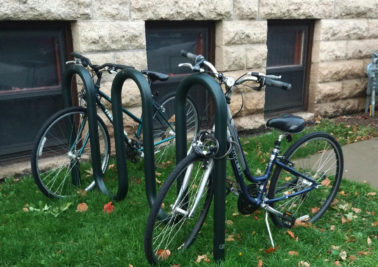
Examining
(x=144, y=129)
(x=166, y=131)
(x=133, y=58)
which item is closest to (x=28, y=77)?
(x=133, y=58)

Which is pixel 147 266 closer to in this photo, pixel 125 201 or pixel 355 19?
pixel 125 201

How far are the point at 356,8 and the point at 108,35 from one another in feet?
13.4

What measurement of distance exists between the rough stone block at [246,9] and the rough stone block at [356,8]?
1.60 m

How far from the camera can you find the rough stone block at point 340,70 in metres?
6.05

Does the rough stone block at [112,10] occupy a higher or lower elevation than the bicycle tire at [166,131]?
higher

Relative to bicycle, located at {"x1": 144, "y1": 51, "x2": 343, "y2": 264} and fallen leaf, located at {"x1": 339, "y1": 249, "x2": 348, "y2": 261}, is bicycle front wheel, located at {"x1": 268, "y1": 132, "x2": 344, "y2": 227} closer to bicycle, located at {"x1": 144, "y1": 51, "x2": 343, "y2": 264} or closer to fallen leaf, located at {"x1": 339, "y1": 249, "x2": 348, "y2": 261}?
bicycle, located at {"x1": 144, "y1": 51, "x2": 343, "y2": 264}

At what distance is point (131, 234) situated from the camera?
3.05 metres

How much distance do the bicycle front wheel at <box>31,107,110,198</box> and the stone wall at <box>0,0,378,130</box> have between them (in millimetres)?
779

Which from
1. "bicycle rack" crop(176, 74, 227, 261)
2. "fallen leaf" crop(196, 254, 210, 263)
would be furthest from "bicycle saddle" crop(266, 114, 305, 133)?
"fallen leaf" crop(196, 254, 210, 263)

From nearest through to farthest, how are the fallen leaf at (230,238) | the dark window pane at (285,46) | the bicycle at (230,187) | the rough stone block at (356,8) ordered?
1. the bicycle at (230,187)
2. the fallen leaf at (230,238)
3. the dark window pane at (285,46)
4. the rough stone block at (356,8)

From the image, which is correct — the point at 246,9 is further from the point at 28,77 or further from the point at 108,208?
the point at 108,208

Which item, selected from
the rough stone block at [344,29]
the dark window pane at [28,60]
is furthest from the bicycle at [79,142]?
the rough stone block at [344,29]

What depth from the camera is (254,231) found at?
3.14 metres

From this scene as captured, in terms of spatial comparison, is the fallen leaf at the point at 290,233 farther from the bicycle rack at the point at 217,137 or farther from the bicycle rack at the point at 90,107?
the bicycle rack at the point at 90,107
